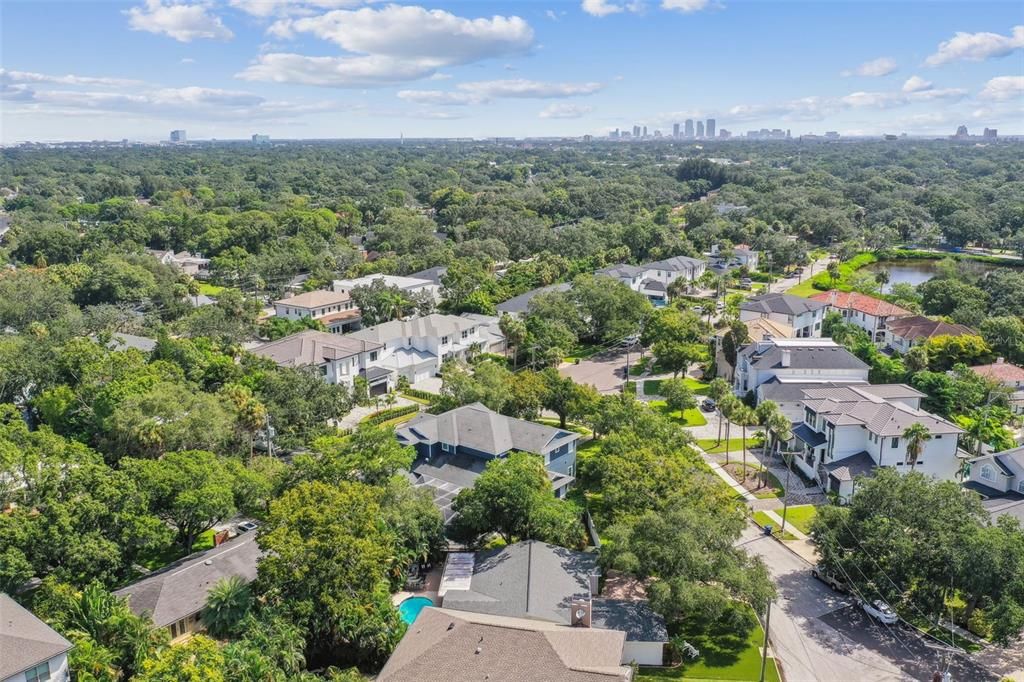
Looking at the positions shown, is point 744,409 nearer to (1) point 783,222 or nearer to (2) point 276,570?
(2) point 276,570

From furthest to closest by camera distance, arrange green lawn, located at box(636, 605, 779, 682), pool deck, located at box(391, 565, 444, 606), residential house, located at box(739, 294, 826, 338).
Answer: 1. residential house, located at box(739, 294, 826, 338)
2. pool deck, located at box(391, 565, 444, 606)
3. green lawn, located at box(636, 605, 779, 682)

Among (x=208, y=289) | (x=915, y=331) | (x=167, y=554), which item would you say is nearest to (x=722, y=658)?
(x=167, y=554)

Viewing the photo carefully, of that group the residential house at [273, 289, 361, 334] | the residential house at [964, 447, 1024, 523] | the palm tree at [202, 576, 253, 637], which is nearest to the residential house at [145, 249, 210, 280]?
the residential house at [273, 289, 361, 334]

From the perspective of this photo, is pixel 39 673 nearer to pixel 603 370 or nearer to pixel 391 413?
pixel 391 413

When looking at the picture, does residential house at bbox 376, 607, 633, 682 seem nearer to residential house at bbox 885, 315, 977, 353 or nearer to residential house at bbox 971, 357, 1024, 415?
residential house at bbox 971, 357, 1024, 415

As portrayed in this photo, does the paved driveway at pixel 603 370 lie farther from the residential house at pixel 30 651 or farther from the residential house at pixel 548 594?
the residential house at pixel 30 651
